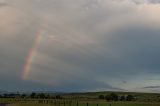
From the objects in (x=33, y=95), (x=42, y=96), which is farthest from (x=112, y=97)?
(x=33, y=95)

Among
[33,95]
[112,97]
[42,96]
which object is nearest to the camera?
[112,97]

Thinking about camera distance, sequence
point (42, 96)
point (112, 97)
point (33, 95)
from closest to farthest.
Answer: point (112, 97) < point (42, 96) < point (33, 95)

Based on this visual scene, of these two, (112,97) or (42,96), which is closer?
(112,97)

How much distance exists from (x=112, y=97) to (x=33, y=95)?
4760 centimetres

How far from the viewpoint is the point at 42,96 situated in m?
160

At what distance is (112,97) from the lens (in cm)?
14650

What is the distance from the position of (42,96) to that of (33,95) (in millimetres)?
15284

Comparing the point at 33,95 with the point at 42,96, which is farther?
the point at 33,95

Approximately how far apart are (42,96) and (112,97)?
35.2 m

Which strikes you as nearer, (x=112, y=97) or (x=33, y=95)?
(x=112, y=97)

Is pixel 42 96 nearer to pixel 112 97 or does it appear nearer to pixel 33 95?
pixel 33 95
